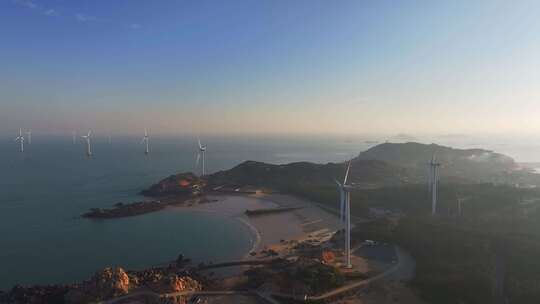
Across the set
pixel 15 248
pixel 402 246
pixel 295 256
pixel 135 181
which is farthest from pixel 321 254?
pixel 135 181

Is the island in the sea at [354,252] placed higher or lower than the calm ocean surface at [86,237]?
higher

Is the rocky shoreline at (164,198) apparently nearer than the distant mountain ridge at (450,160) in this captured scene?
Yes

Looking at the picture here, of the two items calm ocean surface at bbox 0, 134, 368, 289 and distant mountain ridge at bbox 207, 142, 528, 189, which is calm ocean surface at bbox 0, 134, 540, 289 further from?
distant mountain ridge at bbox 207, 142, 528, 189

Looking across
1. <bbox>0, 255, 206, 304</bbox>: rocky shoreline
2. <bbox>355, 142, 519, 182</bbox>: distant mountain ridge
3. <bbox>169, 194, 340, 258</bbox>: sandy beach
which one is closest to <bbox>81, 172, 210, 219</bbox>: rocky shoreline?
<bbox>169, 194, 340, 258</bbox>: sandy beach

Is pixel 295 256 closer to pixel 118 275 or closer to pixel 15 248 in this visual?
pixel 118 275

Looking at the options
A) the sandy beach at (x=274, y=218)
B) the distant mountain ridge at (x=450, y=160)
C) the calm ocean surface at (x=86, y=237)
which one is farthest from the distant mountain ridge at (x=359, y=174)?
the calm ocean surface at (x=86, y=237)

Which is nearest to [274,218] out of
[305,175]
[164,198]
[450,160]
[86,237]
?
[164,198]

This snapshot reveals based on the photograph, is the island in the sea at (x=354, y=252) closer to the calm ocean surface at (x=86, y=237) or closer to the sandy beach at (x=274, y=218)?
the sandy beach at (x=274, y=218)

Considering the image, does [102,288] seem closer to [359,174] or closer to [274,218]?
[274,218]

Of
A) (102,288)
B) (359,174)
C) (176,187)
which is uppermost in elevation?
(359,174)

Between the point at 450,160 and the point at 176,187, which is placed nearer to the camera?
the point at 176,187

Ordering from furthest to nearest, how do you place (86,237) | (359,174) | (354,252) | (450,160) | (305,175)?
(450,160)
(305,175)
(359,174)
(86,237)
(354,252)

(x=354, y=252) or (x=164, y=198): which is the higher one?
(x=354, y=252)
